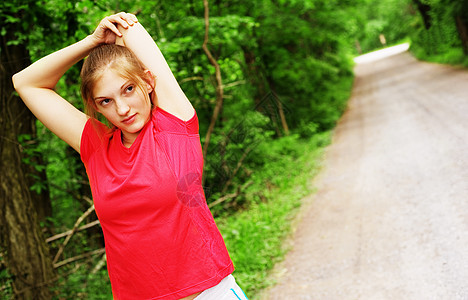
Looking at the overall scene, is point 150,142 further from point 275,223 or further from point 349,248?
point 275,223

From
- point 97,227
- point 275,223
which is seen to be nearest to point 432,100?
point 275,223

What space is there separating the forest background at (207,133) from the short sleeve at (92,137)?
1.56m

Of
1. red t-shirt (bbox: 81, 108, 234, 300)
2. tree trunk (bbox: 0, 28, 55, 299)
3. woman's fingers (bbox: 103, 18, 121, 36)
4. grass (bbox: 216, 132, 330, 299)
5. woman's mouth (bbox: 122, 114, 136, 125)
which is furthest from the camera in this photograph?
grass (bbox: 216, 132, 330, 299)

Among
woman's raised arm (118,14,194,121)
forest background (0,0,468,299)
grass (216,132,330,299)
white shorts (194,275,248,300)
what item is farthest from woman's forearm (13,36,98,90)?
grass (216,132,330,299)

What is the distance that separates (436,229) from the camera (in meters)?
5.24

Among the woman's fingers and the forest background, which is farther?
the forest background

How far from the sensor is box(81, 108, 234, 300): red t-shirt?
162 cm

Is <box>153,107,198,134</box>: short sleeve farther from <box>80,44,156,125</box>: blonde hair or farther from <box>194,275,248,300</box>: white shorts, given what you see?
<box>194,275,248,300</box>: white shorts

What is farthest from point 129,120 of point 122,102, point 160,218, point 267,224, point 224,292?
point 267,224

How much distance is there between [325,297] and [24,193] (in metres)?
3.05

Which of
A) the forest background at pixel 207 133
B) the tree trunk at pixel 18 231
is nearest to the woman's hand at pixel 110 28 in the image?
the forest background at pixel 207 133

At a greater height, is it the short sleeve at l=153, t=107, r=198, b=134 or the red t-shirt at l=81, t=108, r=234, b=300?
the short sleeve at l=153, t=107, r=198, b=134

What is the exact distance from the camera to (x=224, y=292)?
169cm

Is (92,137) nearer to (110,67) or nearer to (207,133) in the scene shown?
(110,67)
